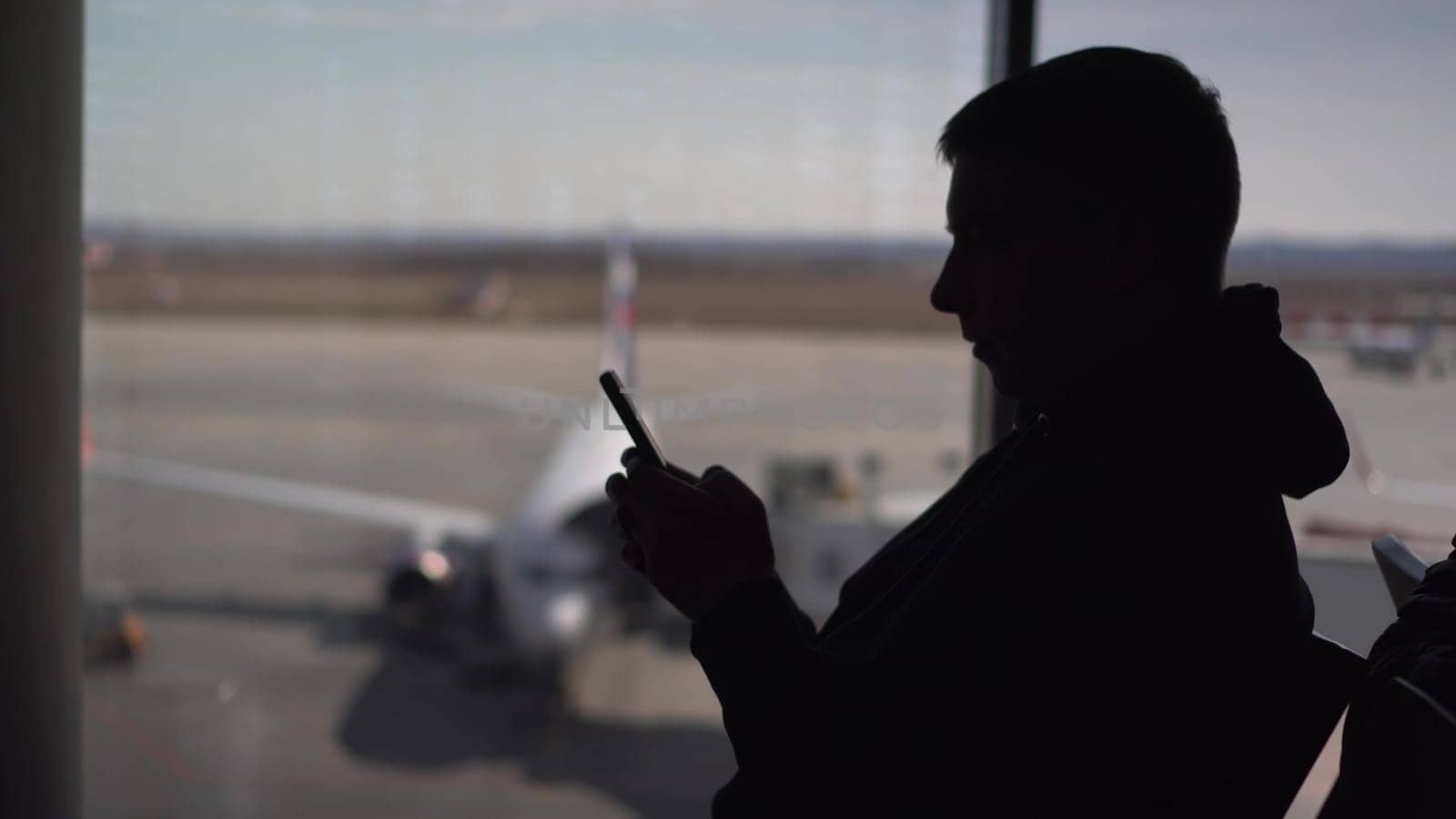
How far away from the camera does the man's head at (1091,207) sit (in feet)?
1.73

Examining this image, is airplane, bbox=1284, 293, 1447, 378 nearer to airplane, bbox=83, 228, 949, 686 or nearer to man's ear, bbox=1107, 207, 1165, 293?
man's ear, bbox=1107, 207, 1165, 293

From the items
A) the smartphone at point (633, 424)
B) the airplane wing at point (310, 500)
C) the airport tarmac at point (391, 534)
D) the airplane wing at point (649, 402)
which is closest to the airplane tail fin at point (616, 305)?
the airport tarmac at point (391, 534)

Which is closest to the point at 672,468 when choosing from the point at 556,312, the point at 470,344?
the point at 556,312

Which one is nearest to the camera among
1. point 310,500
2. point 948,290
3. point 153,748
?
point 948,290

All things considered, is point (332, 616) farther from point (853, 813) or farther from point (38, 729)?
point (853, 813)

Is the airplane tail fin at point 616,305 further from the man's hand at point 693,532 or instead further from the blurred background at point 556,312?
the man's hand at point 693,532

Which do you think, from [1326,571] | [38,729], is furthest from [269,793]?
[1326,571]

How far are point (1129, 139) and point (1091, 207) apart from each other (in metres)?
0.04

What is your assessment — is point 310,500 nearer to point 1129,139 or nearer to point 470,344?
point 470,344

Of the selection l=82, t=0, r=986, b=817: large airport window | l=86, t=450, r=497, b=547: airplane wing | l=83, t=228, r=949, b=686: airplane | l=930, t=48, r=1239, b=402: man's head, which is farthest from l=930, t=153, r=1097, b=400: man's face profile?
l=86, t=450, r=497, b=547: airplane wing

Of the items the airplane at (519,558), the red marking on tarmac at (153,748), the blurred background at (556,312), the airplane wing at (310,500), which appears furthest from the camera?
the airplane wing at (310,500)

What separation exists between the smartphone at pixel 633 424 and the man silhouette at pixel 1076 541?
3cm

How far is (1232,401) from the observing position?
51cm

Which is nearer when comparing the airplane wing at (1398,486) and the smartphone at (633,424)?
the smartphone at (633,424)
